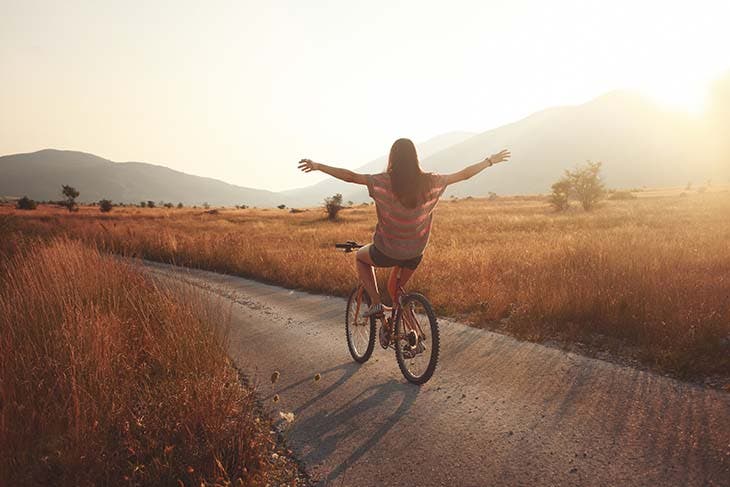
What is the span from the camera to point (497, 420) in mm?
4434

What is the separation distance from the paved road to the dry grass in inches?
28.1

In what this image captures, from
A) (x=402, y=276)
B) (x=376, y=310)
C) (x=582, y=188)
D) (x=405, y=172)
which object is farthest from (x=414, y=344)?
(x=582, y=188)

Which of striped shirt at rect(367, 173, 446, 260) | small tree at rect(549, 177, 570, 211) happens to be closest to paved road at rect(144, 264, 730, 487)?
striped shirt at rect(367, 173, 446, 260)

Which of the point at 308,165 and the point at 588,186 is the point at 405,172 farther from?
the point at 588,186

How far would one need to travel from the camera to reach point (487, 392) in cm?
511

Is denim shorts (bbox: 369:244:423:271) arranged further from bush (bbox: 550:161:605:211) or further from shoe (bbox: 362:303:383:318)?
bush (bbox: 550:161:605:211)

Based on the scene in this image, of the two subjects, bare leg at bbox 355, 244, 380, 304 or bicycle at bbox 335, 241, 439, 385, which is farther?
bare leg at bbox 355, 244, 380, 304

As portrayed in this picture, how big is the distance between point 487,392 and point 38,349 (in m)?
5.06

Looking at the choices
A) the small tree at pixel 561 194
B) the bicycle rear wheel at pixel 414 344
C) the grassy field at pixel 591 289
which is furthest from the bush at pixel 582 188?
the bicycle rear wheel at pixel 414 344

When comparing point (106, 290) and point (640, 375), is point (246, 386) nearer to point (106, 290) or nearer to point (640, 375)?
point (106, 290)

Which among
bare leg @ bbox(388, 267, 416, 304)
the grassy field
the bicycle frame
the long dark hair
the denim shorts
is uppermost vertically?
the long dark hair

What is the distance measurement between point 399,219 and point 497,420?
7.80 ft

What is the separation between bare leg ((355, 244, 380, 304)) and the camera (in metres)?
5.82

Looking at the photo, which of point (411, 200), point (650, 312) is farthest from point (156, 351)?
point (650, 312)
